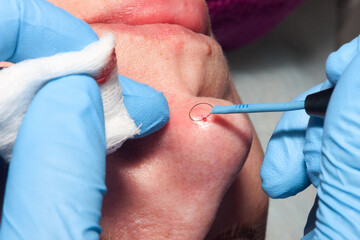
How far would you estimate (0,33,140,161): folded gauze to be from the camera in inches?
22.7

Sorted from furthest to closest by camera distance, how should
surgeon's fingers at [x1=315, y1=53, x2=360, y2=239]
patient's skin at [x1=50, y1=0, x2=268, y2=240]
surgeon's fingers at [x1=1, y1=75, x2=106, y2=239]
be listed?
patient's skin at [x1=50, y1=0, x2=268, y2=240] → surgeon's fingers at [x1=315, y1=53, x2=360, y2=239] → surgeon's fingers at [x1=1, y1=75, x2=106, y2=239]

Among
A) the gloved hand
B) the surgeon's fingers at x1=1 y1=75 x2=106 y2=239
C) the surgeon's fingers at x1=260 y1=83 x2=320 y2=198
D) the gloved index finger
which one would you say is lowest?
the surgeon's fingers at x1=260 y1=83 x2=320 y2=198

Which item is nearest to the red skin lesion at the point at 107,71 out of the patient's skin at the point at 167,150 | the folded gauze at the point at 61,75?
the folded gauze at the point at 61,75

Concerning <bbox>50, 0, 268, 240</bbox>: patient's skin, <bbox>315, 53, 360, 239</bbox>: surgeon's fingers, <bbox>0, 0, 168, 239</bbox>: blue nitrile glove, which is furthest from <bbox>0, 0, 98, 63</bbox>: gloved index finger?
<bbox>315, 53, 360, 239</bbox>: surgeon's fingers

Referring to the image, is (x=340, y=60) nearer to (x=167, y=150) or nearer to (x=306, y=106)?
(x=306, y=106)

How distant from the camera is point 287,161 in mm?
865

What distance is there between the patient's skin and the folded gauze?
189mm

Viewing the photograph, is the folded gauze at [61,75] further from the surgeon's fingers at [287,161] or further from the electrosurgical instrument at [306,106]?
the surgeon's fingers at [287,161]

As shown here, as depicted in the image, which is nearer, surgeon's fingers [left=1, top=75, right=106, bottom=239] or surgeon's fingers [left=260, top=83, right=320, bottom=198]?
surgeon's fingers [left=1, top=75, right=106, bottom=239]

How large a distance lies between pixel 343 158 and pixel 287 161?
19 centimetres

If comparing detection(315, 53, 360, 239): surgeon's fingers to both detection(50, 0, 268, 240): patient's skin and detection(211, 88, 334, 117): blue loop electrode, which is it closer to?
detection(211, 88, 334, 117): blue loop electrode

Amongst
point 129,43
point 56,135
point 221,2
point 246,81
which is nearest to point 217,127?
point 129,43

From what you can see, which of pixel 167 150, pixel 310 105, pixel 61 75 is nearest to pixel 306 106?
pixel 310 105

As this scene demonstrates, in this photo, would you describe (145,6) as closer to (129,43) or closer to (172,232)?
(129,43)
